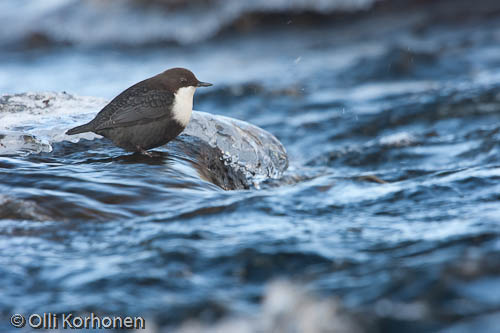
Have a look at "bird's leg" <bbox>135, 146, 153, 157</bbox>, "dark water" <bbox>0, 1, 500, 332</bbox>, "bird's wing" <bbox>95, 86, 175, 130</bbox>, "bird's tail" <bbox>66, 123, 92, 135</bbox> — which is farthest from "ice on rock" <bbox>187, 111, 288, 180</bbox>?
"bird's tail" <bbox>66, 123, 92, 135</bbox>

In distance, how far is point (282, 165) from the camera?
5348mm

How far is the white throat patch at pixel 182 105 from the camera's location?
4070 mm

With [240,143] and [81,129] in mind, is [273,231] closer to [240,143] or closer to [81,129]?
[81,129]

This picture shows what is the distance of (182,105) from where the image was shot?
13.5 feet

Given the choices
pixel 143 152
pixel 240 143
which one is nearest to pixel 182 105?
pixel 143 152

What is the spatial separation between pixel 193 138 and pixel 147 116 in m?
0.81

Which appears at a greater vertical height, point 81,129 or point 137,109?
point 137,109

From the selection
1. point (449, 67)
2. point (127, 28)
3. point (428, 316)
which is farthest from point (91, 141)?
point (127, 28)

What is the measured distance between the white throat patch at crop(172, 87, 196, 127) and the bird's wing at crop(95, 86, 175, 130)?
34 millimetres

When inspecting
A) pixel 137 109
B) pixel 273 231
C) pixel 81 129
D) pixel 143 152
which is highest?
pixel 137 109

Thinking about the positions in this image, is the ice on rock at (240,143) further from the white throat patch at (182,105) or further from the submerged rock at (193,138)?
the white throat patch at (182,105)

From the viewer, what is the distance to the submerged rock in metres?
4.39

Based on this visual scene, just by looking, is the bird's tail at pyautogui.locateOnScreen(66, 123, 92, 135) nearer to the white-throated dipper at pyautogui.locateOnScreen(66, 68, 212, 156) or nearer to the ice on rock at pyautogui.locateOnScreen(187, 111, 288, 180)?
the white-throated dipper at pyautogui.locateOnScreen(66, 68, 212, 156)

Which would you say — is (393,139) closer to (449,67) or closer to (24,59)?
(449,67)
